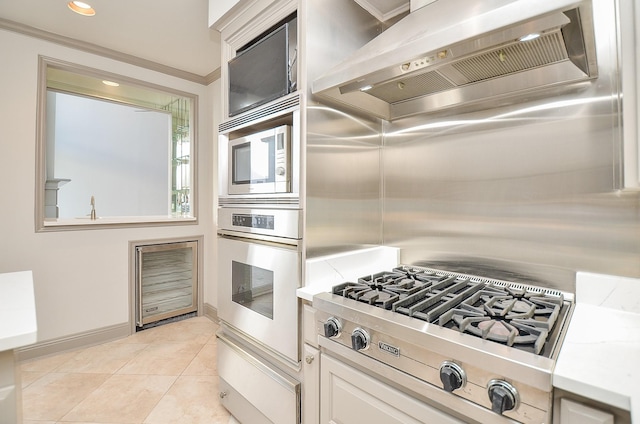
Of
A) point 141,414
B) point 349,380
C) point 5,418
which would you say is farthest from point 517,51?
point 141,414

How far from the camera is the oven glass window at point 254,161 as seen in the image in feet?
4.98

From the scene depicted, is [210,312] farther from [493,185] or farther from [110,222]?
[493,185]

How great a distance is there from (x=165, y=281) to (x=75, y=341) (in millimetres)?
837

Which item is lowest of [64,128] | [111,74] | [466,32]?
[466,32]

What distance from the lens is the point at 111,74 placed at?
8.75 feet

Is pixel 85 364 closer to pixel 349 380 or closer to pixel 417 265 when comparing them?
pixel 349 380

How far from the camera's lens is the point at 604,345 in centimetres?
79

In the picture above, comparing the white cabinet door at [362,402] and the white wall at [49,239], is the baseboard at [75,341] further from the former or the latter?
the white cabinet door at [362,402]

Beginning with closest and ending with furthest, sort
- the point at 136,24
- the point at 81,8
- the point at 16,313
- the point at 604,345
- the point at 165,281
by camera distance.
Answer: the point at 604,345 → the point at 16,313 → the point at 81,8 → the point at 136,24 → the point at 165,281

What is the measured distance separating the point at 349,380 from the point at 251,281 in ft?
2.48

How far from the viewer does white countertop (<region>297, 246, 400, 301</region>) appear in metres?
1.32

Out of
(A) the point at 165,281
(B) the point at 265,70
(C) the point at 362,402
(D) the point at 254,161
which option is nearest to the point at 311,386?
(C) the point at 362,402

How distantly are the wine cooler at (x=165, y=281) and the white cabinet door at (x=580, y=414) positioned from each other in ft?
10.3

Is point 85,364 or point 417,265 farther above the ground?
point 417,265
